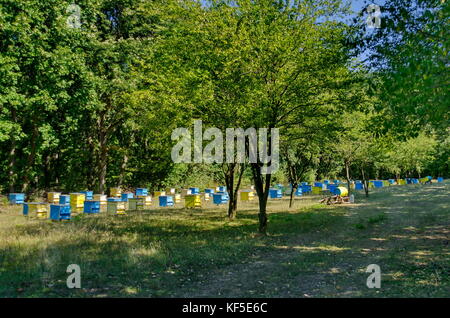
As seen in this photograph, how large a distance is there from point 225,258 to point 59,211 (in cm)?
980

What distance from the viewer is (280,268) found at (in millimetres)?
8312

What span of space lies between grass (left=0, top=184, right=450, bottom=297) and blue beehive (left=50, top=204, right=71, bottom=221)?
599mm

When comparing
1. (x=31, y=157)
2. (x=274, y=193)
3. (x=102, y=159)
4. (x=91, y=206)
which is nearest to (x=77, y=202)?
(x=91, y=206)

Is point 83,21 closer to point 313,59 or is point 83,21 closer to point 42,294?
point 313,59

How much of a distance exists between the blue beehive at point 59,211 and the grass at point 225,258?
60cm

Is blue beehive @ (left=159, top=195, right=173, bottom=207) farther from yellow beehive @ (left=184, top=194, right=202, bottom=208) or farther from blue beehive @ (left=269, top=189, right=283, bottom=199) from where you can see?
blue beehive @ (left=269, top=189, right=283, bottom=199)

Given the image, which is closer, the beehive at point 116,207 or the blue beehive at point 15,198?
the beehive at point 116,207

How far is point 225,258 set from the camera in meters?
9.37

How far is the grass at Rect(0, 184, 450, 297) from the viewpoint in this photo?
679 cm

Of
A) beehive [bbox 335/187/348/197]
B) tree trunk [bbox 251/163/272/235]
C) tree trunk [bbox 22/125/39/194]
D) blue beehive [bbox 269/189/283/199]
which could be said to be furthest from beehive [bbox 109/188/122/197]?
tree trunk [bbox 251/163/272/235]

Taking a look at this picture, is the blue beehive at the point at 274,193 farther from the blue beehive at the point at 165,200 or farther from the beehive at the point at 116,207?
the beehive at the point at 116,207

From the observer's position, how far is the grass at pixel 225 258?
22.3 feet

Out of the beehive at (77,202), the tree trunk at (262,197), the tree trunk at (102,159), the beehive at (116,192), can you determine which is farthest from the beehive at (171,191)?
the tree trunk at (262,197)

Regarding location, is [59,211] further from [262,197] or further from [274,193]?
[274,193]
